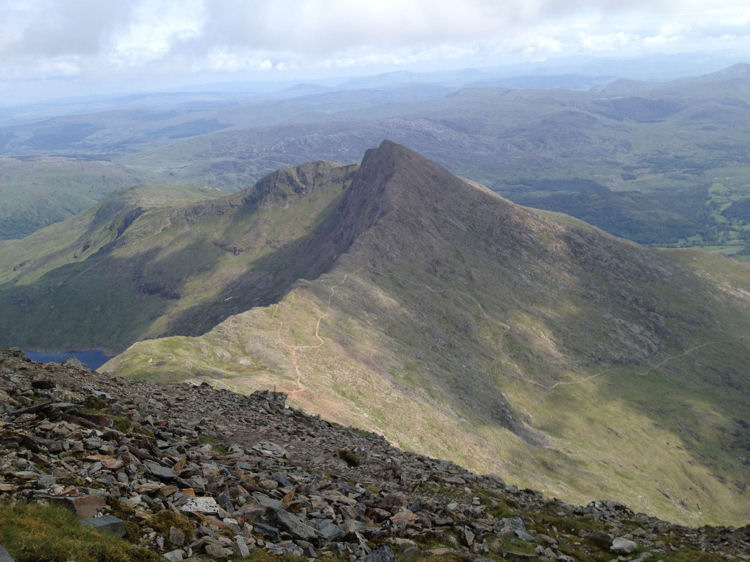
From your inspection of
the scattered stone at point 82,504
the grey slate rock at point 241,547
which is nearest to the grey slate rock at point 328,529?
the grey slate rock at point 241,547

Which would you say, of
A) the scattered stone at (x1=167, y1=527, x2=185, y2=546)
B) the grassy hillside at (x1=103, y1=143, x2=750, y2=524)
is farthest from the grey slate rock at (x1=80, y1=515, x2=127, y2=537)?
the grassy hillside at (x1=103, y1=143, x2=750, y2=524)

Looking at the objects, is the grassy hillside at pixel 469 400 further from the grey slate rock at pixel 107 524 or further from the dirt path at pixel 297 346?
the grey slate rock at pixel 107 524

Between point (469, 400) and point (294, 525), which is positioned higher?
point (294, 525)

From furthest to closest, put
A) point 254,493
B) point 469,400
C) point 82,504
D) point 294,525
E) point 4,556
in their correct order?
point 469,400
point 254,493
point 294,525
point 82,504
point 4,556

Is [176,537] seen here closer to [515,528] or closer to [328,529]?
[328,529]

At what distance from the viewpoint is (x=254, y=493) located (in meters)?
24.5

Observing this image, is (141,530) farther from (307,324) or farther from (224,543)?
(307,324)

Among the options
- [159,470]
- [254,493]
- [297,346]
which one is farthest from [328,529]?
[297,346]

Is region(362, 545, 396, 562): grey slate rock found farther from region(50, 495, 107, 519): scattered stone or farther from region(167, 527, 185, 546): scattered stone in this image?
region(50, 495, 107, 519): scattered stone

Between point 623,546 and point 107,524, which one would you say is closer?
point 107,524

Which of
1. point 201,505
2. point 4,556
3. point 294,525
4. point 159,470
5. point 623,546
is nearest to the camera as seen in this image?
point 4,556

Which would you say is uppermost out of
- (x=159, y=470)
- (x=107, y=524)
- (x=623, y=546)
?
(x=107, y=524)

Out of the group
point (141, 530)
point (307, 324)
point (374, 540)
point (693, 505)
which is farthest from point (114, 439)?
point (693, 505)

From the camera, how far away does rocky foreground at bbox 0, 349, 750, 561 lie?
61.4 ft
